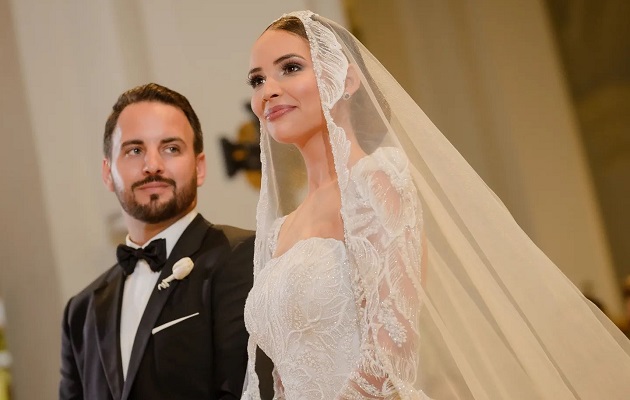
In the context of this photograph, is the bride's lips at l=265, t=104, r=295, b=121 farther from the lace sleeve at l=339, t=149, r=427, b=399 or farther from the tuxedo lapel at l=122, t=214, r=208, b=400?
the tuxedo lapel at l=122, t=214, r=208, b=400

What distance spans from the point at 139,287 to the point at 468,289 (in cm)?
123

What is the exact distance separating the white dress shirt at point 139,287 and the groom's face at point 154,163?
0.14ft

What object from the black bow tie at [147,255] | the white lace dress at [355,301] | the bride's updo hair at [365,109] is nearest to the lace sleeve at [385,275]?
the white lace dress at [355,301]

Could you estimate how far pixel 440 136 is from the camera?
2.02 meters

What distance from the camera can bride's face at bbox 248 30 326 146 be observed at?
207 cm

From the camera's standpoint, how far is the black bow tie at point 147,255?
268cm

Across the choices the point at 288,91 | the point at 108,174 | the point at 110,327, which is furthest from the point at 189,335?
the point at 288,91

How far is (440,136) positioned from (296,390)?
66 centimetres

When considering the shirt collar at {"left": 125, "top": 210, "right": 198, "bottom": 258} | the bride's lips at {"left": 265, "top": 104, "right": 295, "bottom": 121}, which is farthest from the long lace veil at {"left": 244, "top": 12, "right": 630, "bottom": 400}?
the shirt collar at {"left": 125, "top": 210, "right": 198, "bottom": 258}

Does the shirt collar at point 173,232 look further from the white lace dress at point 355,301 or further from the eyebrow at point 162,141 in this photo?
the white lace dress at point 355,301

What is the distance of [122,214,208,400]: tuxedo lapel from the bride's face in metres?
0.66

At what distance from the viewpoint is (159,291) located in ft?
8.46

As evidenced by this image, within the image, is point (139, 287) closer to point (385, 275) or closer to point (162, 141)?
point (162, 141)

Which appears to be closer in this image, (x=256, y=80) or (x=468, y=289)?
(x=468, y=289)
